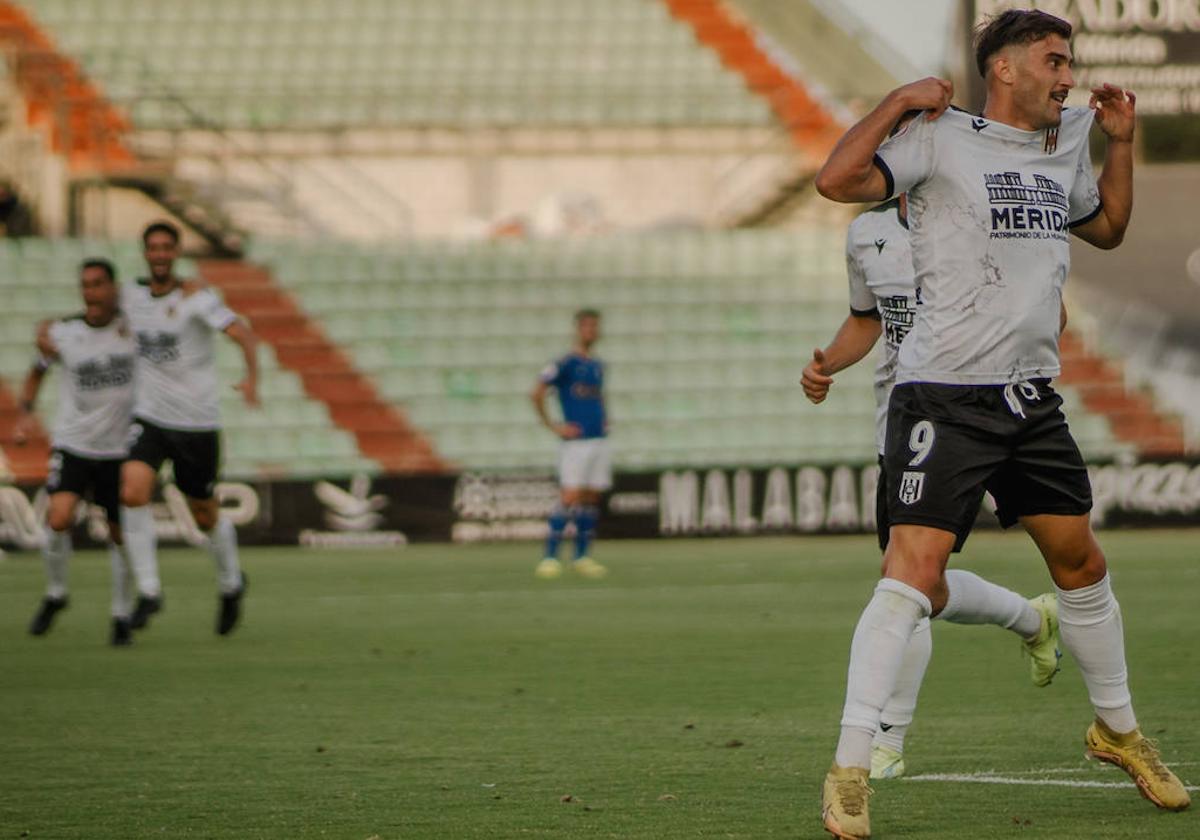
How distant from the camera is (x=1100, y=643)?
584 centimetres

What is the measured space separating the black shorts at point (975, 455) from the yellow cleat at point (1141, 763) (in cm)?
70

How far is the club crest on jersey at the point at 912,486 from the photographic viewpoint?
5422 mm

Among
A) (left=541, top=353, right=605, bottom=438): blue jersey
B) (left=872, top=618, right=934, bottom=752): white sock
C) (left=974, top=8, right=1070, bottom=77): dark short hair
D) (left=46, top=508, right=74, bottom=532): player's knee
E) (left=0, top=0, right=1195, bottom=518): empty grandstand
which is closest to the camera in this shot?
(left=974, top=8, right=1070, bottom=77): dark short hair

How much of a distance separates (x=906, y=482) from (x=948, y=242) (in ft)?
2.12

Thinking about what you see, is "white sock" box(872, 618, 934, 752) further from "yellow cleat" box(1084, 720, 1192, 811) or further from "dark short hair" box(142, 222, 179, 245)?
"dark short hair" box(142, 222, 179, 245)

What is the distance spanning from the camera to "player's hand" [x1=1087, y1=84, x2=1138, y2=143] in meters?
5.78

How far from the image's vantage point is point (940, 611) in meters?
6.08

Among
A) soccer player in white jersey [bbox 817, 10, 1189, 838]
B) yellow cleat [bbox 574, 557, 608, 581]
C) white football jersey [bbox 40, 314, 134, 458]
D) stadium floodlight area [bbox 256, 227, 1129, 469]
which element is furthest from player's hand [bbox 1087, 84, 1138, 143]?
stadium floodlight area [bbox 256, 227, 1129, 469]

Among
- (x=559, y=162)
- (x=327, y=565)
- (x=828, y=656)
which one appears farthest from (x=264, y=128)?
(x=828, y=656)

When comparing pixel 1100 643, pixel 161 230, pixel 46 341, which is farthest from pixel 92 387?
pixel 1100 643

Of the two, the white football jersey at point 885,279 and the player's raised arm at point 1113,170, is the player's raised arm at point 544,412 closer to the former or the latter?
the white football jersey at point 885,279

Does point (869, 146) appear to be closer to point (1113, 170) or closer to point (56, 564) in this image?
point (1113, 170)

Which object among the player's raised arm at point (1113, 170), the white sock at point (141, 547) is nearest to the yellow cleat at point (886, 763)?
the player's raised arm at point (1113, 170)

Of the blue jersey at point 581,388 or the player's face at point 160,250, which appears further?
the blue jersey at point 581,388
